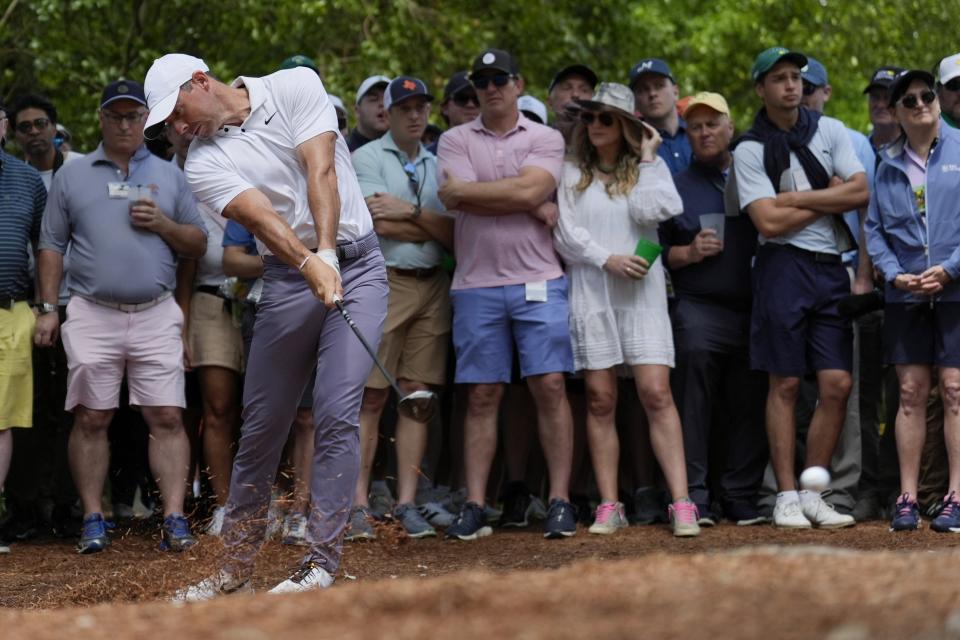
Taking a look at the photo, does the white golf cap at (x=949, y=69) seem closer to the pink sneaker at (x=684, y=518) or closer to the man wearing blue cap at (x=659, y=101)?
the man wearing blue cap at (x=659, y=101)

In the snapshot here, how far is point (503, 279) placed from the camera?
936cm

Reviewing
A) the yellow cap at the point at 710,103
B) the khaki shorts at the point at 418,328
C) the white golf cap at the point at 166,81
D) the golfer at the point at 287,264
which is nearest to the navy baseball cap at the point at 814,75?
the yellow cap at the point at 710,103

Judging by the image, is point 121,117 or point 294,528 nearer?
point 294,528

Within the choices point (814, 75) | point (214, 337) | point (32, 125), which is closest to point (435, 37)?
point (814, 75)

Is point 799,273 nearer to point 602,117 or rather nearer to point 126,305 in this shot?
point 602,117

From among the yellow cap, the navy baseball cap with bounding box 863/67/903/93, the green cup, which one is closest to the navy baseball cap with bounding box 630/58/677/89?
the yellow cap

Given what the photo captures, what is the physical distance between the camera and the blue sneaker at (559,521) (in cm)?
912

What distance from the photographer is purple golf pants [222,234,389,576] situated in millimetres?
6590

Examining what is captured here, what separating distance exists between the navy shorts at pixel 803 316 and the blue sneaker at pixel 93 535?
4117mm

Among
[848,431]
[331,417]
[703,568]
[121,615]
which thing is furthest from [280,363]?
[848,431]

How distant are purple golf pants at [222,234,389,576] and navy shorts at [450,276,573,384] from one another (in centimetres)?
245

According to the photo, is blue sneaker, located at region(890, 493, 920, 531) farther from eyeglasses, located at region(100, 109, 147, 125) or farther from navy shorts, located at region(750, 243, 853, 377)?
eyeglasses, located at region(100, 109, 147, 125)

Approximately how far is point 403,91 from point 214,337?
197cm

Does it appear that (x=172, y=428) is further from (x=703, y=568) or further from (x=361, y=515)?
(x=703, y=568)
